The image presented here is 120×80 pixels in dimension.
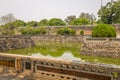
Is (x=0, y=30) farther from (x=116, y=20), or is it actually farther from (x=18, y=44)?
(x=116, y=20)

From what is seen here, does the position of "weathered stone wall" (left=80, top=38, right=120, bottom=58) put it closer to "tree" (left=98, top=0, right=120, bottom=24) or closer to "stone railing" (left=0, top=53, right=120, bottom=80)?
"stone railing" (left=0, top=53, right=120, bottom=80)

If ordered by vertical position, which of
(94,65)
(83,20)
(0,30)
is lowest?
(94,65)

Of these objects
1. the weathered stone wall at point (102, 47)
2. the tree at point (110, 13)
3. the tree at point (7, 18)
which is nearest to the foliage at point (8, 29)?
the tree at point (7, 18)

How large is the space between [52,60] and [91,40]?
14273 millimetres

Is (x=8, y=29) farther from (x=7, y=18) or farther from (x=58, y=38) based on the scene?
(x=58, y=38)

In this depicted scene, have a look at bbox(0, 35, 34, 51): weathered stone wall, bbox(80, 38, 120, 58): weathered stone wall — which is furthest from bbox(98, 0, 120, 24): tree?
bbox(80, 38, 120, 58): weathered stone wall

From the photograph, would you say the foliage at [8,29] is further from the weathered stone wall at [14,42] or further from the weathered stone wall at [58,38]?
the weathered stone wall at [14,42]

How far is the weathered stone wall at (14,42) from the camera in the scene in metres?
23.5

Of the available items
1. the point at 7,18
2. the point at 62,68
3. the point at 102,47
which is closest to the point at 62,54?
the point at 102,47

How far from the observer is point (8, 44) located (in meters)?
24.3

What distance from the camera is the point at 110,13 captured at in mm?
41000

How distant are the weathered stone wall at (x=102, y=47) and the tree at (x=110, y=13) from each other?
927 inches

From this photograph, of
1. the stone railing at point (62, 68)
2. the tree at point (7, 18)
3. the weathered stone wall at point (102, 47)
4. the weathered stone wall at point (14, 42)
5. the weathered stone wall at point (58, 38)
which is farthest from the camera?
the tree at point (7, 18)

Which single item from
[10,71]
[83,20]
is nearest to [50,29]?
[83,20]
